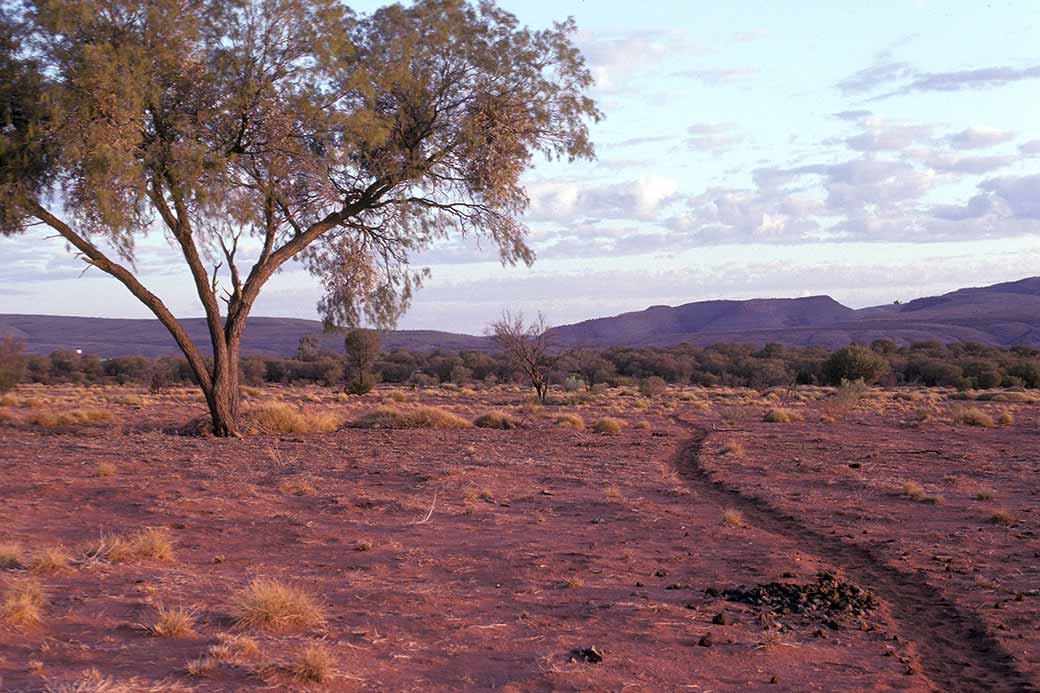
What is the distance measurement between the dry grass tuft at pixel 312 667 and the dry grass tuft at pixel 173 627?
38.2 inches

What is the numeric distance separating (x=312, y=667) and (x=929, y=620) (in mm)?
4622

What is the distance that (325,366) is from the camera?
61.8m

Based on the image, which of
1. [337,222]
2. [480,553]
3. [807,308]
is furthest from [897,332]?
[480,553]

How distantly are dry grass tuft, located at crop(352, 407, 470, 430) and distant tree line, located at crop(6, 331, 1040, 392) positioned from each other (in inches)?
932

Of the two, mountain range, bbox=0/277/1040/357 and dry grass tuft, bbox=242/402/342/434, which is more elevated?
mountain range, bbox=0/277/1040/357

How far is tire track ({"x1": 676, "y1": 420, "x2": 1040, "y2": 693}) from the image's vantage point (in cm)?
578

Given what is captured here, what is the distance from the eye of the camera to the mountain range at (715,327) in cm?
11262

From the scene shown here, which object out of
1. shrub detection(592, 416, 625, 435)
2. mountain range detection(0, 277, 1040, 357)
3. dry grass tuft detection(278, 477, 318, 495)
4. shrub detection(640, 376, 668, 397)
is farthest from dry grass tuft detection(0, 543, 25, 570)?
mountain range detection(0, 277, 1040, 357)

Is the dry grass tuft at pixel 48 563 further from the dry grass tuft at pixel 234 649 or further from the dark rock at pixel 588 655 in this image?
the dark rock at pixel 588 655

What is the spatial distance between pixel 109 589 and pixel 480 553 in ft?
11.0

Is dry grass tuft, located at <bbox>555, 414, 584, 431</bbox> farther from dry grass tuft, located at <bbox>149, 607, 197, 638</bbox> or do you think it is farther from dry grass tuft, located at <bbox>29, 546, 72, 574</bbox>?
dry grass tuft, located at <bbox>149, 607, 197, 638</bbox>

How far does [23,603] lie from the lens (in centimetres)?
586

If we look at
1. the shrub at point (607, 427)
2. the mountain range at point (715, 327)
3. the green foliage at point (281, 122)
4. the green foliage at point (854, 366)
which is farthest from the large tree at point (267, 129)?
the mountain range at point (715, 327)

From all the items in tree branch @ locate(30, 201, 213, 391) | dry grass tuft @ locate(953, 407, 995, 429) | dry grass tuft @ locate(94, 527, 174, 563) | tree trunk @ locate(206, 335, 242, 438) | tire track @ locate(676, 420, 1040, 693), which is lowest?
dry grass tuft @ locate(953, 407, 995, 429)
